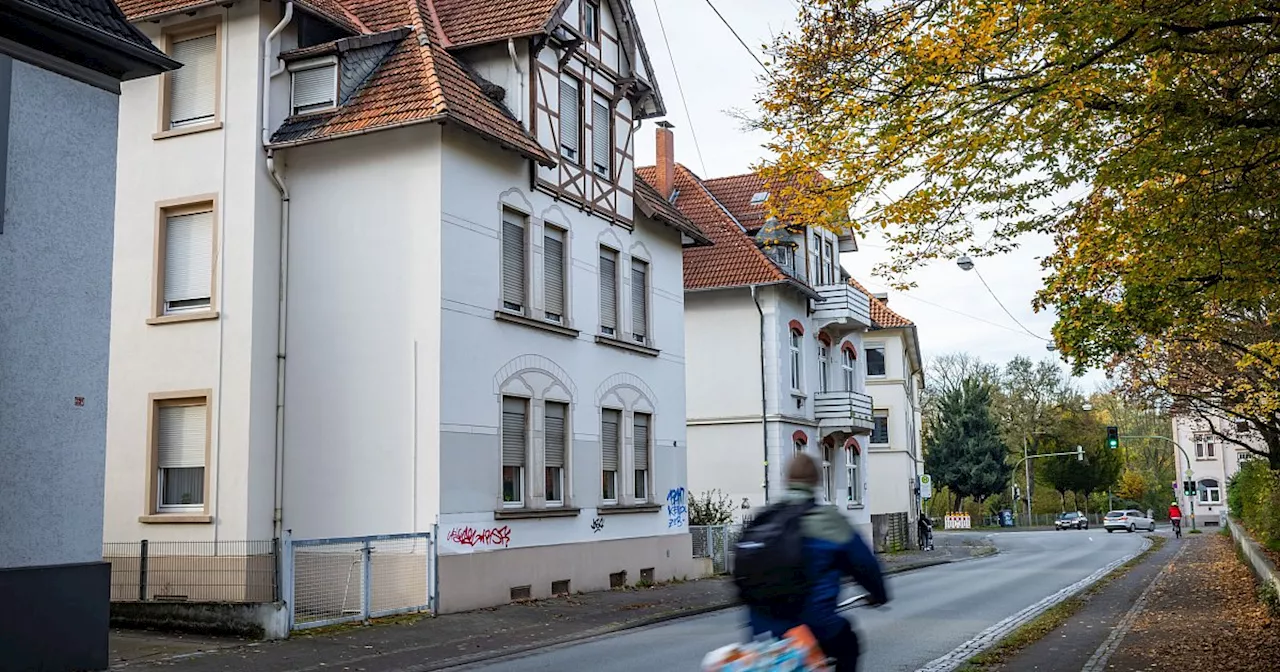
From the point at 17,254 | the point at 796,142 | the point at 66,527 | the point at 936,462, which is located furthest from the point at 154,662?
the point at 936,462

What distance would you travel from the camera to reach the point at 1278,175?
12.0 m

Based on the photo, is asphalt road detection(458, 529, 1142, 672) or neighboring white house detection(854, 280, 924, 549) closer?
asphalt road detection(458, 529, 1142, 672)

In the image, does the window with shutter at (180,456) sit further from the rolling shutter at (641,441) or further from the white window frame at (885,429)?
the white window frame at (885,429)

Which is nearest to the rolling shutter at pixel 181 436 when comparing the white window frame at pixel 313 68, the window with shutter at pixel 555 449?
the white window frame at pixel 313 68

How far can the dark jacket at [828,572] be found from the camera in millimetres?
6090

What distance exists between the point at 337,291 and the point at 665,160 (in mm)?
19164

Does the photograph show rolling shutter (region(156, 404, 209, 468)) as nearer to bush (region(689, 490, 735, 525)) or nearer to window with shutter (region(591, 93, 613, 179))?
window with shutter (region(591, 93, 613, 179))

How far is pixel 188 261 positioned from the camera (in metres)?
20.5

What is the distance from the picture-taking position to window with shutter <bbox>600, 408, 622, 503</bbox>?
81.4 feet

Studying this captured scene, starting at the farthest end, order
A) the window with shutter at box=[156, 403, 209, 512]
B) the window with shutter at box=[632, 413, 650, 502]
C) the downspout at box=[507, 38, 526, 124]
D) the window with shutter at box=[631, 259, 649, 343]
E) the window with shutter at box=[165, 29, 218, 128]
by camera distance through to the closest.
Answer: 1. the window with shutter at box=[631, 259, 649, 343]
2. the window with shutter at box=[632, 413, 650, 502]
3. the downspout at box=[507, 38, 526, 124]
4. the window with shutter at box=[165, 29, 218, 128]
5. the window with shutter at box=[156, 403, 209, 512]

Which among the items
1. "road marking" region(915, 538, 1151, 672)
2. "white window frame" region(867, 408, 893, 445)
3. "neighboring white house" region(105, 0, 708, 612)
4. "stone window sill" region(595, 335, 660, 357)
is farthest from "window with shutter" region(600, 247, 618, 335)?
"white window frame" region(867, 408, 893, 445)

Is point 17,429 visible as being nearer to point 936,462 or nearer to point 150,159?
point 150,159

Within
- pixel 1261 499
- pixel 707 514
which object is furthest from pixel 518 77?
pixel 1261 499

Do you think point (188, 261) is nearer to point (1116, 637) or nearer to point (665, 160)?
point (1116, 637)
